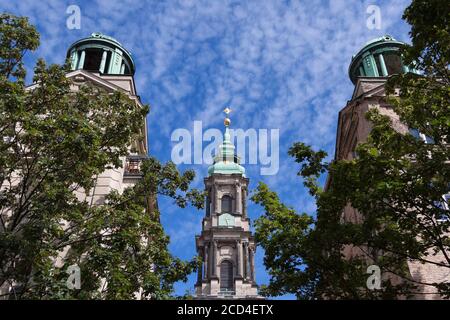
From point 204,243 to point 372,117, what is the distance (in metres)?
47.7

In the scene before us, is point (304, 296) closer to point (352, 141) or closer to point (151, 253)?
point (151, 253)

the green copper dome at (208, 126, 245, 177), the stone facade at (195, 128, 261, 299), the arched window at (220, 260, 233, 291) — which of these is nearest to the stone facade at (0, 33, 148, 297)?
the stone facade at (195, 128, 261, 299)

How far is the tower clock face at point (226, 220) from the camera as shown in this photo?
201 feet

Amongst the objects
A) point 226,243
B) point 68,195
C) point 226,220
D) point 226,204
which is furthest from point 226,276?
point 68,195

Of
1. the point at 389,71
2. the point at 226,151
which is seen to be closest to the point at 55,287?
the point at 389,71

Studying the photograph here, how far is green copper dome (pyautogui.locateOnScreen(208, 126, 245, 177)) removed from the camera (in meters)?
69.0

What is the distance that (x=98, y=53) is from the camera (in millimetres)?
30062

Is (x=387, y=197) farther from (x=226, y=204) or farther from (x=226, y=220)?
(x=226, y=204)

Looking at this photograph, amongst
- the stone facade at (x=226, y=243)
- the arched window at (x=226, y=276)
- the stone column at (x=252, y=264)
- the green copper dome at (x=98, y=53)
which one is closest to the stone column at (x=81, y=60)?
the green copper dome at (x=98, y=53)

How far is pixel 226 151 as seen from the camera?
76625 mm

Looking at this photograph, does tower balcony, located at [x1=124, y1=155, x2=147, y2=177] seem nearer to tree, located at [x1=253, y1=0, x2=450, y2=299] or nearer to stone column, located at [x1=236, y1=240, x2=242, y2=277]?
tree, located at [x1=253, y1=0, x2=450, y2=299]

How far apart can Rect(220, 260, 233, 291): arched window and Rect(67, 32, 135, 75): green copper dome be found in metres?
33.1

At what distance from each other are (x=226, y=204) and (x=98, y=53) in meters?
37.9

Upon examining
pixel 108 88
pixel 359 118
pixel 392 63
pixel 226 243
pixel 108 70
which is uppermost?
pixel 226 243
